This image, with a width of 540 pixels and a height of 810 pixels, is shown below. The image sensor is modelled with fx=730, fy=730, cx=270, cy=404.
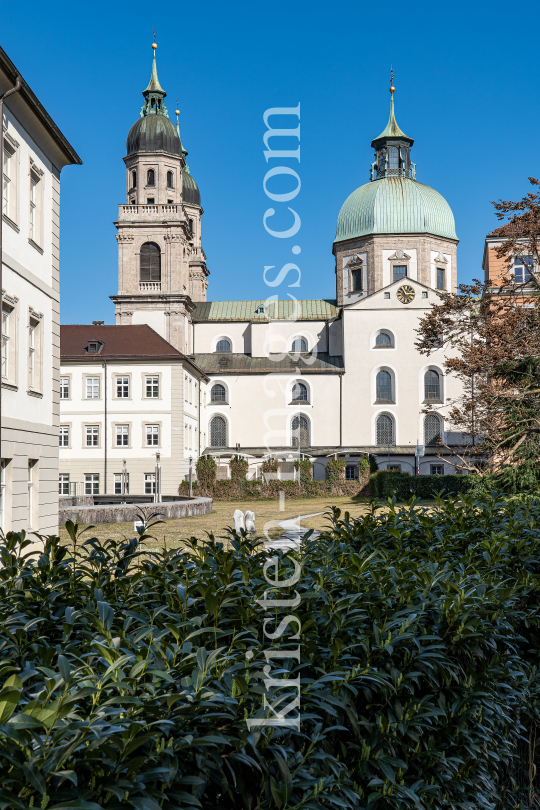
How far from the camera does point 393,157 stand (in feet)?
227

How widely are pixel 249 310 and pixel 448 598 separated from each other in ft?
216

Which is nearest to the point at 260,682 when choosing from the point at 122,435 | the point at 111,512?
the point at 111,512

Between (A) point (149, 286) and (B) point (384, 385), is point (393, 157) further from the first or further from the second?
(A) point (149, 286)

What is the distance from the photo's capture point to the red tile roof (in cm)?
4541

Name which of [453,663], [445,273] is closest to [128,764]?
[453,663]

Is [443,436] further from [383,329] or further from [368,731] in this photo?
[368,731]

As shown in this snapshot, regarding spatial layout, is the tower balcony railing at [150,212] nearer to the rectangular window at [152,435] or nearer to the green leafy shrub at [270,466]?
the rectangular window at [152,435]

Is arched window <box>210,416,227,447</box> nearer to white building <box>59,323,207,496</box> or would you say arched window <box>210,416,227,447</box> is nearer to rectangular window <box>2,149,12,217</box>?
white building <box>59,323,207,496</box>

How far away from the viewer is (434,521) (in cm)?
592

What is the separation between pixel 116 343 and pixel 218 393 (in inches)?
634

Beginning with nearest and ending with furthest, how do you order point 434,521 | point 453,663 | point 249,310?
point 453,663
point 434,521
point 249,310

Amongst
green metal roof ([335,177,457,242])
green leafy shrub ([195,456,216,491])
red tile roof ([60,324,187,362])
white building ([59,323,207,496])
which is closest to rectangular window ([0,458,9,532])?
white building ([59,323,207,496])

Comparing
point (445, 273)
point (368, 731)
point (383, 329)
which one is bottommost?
point (368, 731)

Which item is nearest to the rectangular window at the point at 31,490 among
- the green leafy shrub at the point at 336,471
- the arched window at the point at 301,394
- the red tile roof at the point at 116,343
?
the red tile roof at the point at 116,343
